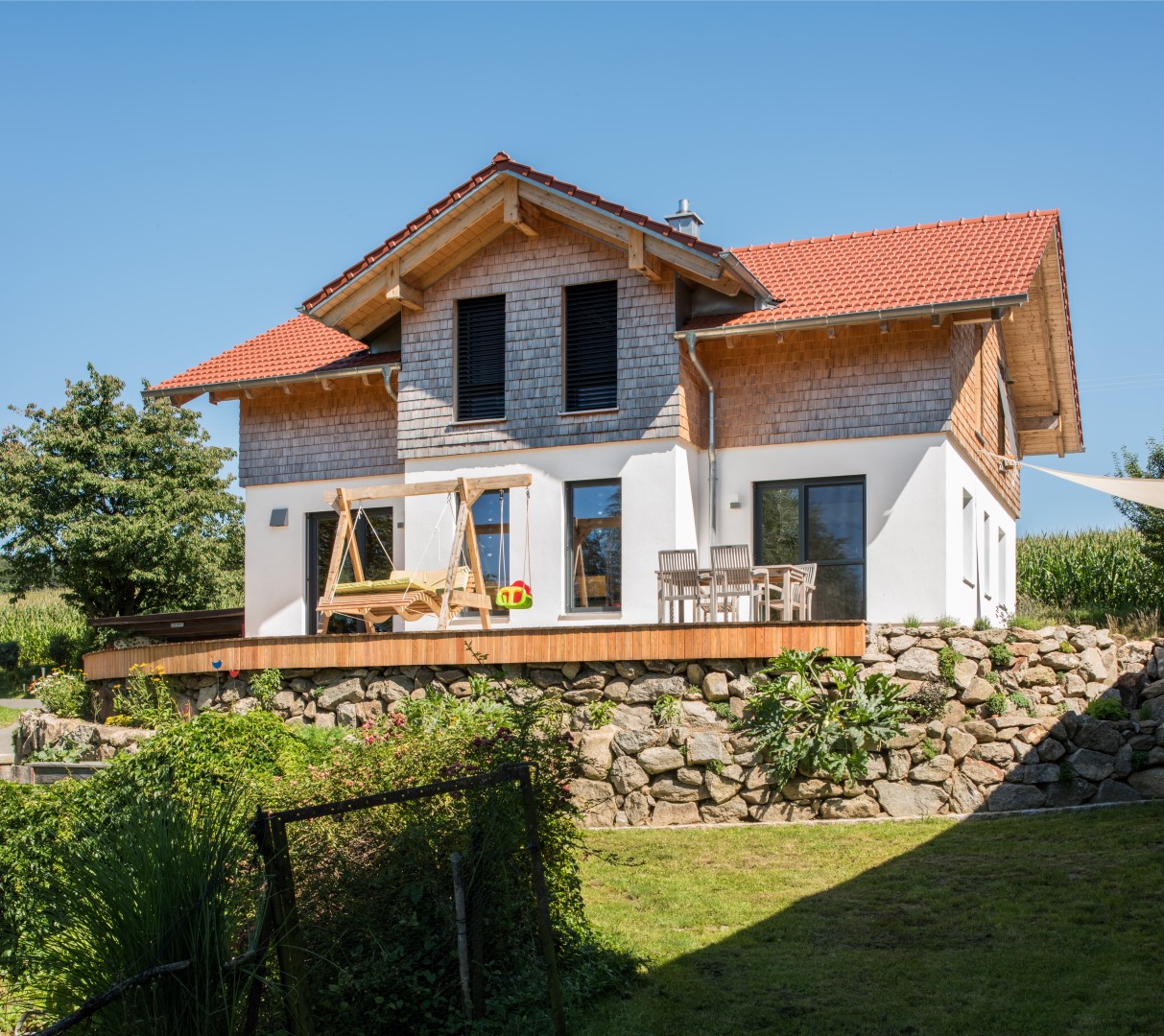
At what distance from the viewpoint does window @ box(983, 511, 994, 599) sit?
61.4ft

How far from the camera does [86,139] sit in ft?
45.4

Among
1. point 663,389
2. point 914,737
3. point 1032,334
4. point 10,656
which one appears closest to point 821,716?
point 914,737

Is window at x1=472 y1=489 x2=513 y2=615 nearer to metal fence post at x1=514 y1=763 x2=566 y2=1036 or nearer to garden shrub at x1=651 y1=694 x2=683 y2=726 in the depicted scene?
garden shrub at x1=651 y1=694 x2=683 y2=726

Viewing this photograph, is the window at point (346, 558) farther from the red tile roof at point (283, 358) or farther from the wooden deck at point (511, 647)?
the wooden deck at point (511, 647)

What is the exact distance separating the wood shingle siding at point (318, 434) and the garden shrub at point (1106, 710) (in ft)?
32.6

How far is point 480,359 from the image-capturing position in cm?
1745

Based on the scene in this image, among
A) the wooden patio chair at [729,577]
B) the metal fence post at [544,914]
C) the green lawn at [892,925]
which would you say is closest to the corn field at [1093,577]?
the wooden patio chair at [729,577]

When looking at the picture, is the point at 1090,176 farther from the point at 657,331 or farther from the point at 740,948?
the point at 740,948

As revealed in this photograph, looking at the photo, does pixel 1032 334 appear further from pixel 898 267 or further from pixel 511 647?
pixel 511 647

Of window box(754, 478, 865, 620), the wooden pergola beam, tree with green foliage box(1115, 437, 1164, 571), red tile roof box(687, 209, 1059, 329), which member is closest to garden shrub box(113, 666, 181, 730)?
the wooden pergola beam

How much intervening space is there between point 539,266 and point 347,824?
37.3 feet

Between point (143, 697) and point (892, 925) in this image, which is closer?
point (892, 925)

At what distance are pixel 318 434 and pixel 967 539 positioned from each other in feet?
30.8

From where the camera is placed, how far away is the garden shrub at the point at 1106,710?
12180 millimetres
